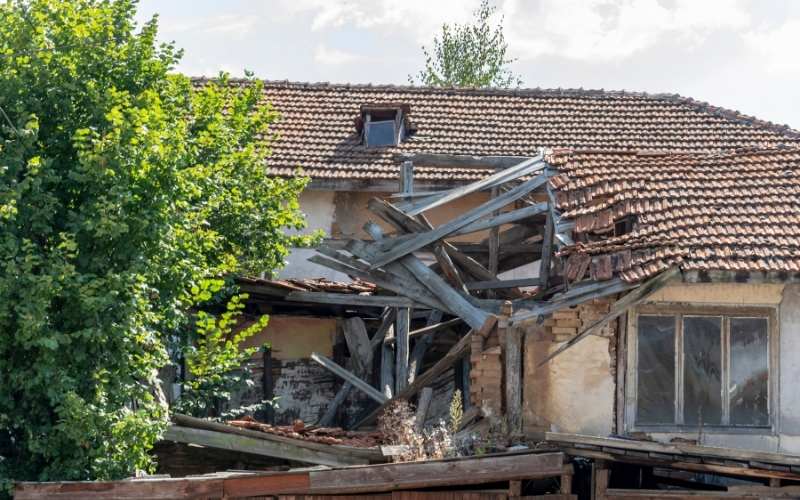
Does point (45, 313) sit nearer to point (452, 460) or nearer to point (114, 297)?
point (114, 297)

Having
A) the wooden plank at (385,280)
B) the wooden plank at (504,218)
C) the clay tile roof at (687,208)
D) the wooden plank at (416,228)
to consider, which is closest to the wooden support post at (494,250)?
the wooden plank at (416,228)

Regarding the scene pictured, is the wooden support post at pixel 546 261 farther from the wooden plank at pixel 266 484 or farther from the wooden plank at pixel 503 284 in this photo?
the wooden plank at pixel 266 484

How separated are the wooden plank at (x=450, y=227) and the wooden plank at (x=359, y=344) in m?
2.26

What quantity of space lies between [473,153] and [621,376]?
856 cm

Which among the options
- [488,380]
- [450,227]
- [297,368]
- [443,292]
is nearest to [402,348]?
[443,292]

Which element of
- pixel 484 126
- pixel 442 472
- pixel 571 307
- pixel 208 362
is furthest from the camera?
pixel 484 126

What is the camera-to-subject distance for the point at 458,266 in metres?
17.6

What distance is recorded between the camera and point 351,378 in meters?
17.5

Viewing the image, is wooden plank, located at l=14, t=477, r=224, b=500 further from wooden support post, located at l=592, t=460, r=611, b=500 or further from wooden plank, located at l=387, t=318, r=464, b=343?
wooden plank, located at l=387, t=318, r=464, b=343

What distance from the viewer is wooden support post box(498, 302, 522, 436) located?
14.2 m

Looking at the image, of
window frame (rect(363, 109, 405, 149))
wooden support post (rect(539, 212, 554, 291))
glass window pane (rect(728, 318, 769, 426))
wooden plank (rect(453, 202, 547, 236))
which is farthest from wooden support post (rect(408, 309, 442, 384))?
glass window pane (rect(728, 318, 769, 426))

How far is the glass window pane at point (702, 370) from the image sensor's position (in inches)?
564

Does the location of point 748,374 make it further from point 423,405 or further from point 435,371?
point 435,371

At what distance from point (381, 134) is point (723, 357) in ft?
31.6
